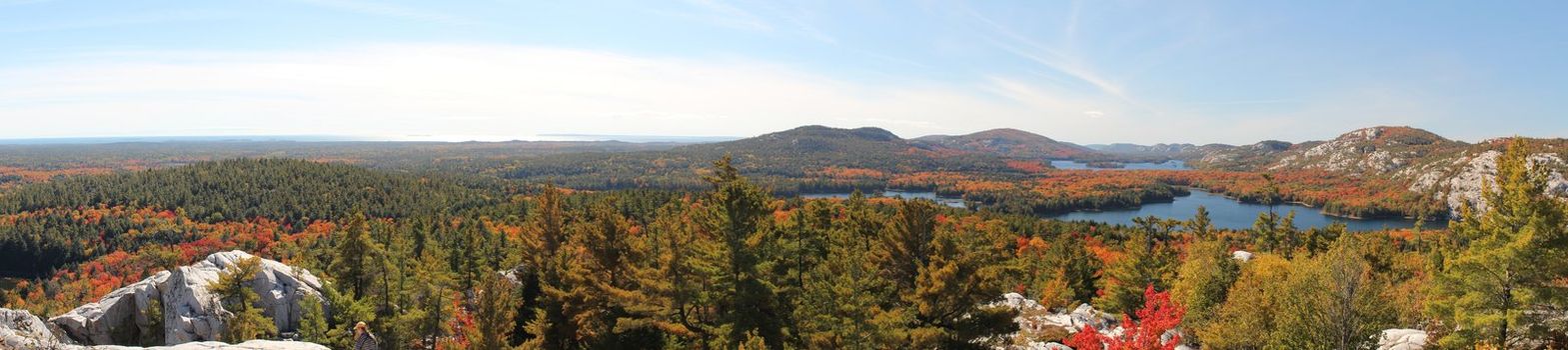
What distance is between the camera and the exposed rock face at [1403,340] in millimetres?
29078

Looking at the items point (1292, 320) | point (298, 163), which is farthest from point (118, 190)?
point (1292, 320)

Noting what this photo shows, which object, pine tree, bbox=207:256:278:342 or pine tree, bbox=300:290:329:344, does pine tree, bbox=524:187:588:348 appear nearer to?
pine tree, bbox=300:290:329:344

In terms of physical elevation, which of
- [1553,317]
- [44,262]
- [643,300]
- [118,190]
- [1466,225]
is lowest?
[44,262]

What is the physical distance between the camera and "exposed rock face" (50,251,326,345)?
126ft

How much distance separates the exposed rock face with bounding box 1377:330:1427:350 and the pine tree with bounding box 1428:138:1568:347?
4208mm

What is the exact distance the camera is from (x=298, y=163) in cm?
18100

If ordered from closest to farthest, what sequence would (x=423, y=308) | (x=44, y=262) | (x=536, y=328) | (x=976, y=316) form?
(x=976, y=316), (x=536, y=328), (x=423, y=308), (x=44, y=262)

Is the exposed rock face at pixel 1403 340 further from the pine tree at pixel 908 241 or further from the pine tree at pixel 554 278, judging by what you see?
the pine tree at pixel 554 278

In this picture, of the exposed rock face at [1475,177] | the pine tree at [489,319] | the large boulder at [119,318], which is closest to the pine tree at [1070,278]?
the pine tree at [489,319]

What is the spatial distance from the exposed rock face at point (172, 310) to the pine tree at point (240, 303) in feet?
2.38

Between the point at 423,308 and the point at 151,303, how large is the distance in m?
15.9

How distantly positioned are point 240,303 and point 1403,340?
6546 cm

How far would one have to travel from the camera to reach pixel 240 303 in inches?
1587

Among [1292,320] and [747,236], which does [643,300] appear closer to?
[747,236]
